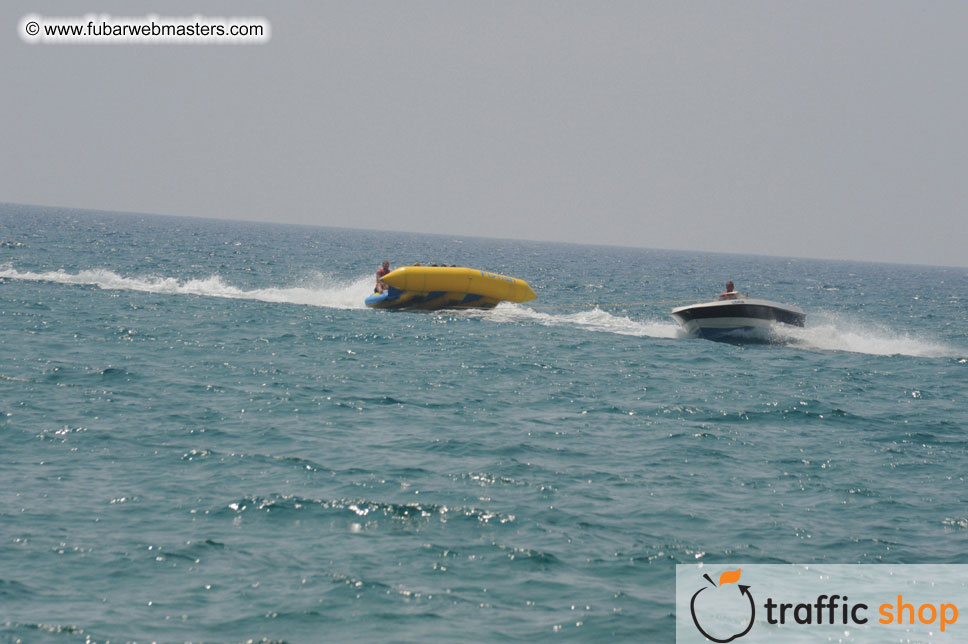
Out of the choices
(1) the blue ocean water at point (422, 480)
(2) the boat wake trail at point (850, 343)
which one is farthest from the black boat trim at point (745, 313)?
(1) the blue ocean water at point (422, 480)

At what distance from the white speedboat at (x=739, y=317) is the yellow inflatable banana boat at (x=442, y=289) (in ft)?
20.1

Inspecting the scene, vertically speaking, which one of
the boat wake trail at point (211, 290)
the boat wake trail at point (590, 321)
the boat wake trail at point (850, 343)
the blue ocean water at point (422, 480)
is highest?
the boat wake trail at point (211, 290)

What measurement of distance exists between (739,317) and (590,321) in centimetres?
A: 604

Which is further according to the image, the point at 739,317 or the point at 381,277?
the point at 381,277

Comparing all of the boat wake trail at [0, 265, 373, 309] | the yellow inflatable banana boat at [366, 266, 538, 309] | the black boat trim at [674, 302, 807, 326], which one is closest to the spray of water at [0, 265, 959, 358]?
the boat wake trail at [0, 265, 373, 309]

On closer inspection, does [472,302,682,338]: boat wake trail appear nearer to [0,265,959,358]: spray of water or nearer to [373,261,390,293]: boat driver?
[0,265,959,358]: spray of water

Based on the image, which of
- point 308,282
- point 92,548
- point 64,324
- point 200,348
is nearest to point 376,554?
point 92,548

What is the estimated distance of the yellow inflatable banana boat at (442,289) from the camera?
25938 mm

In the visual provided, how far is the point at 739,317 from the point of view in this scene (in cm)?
2269

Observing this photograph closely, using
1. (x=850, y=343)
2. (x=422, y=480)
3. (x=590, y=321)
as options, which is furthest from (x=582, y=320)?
(x=422, y=480)

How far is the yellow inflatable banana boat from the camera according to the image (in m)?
25.9

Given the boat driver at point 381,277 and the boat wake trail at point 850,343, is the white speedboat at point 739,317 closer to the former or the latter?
the boat wake trail at point 850,343

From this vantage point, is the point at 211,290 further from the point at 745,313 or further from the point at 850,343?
the point at 850,343

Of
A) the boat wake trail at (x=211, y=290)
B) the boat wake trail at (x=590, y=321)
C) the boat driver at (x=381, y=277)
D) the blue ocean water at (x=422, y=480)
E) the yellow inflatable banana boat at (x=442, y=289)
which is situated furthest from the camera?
the boat wake trail at (x=211, y=290)
